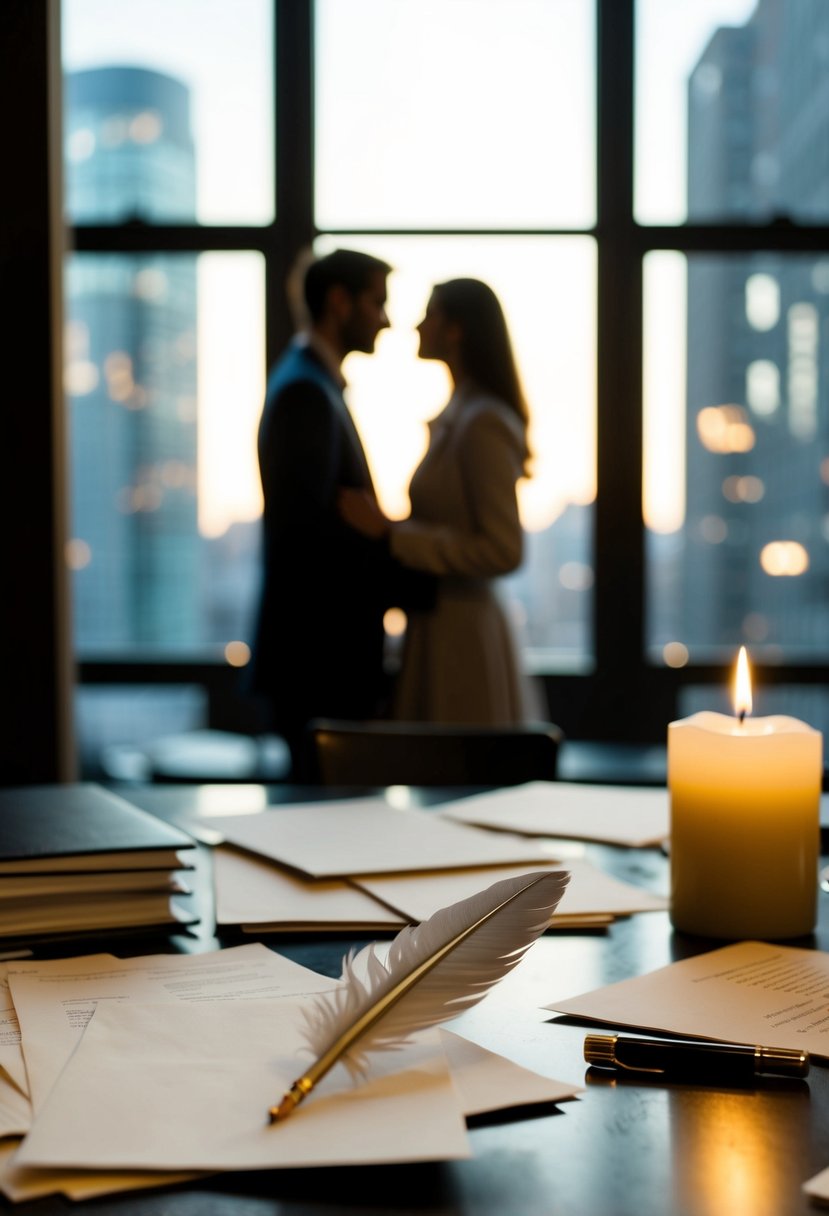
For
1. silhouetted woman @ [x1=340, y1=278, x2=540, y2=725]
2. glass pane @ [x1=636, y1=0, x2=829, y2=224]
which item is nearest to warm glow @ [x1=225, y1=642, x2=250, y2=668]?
silhouetted woman @ [x1=340, y1=278, x2=540, y2=725]

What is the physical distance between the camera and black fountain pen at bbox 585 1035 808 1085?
1.95 feet

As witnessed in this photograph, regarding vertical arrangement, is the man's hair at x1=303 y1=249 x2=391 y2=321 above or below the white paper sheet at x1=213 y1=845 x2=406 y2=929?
above

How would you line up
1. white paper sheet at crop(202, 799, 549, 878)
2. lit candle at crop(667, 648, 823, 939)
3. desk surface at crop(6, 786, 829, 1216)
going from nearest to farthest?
desk surface at crop(6, 786, 829, 1216) < lit candle at crop(667, 648, 823, 939) < white paper sheet at crop(202, 799, 549, 878)

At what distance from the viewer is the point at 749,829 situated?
827 mm

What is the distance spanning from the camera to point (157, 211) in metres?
3.80

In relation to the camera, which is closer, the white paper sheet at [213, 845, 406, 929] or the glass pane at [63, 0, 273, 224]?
the white paper sheet at [213, 845, 406, 929]

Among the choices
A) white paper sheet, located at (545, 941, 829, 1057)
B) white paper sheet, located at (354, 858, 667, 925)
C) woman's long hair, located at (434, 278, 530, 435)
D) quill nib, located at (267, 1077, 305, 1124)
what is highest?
woman's long hair, located at (434, 278, 530, 435)

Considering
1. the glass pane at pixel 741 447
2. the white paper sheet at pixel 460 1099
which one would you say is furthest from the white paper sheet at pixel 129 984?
the glass pane at pixel 741 447

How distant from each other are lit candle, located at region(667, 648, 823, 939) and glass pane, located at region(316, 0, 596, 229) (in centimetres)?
318

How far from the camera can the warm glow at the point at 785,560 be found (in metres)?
3.75

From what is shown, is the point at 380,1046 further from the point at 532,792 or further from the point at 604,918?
the point at 532,792

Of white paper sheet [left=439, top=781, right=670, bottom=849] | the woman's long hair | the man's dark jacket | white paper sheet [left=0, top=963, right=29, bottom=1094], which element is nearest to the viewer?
white paper sheet [left=0, top=963, right=29, bottom=1094]

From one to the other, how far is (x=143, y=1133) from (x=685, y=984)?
1.14ft

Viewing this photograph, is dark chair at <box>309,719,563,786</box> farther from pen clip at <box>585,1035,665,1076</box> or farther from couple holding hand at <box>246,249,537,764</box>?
pen clip at <box>585,1035,665,1076</box>
